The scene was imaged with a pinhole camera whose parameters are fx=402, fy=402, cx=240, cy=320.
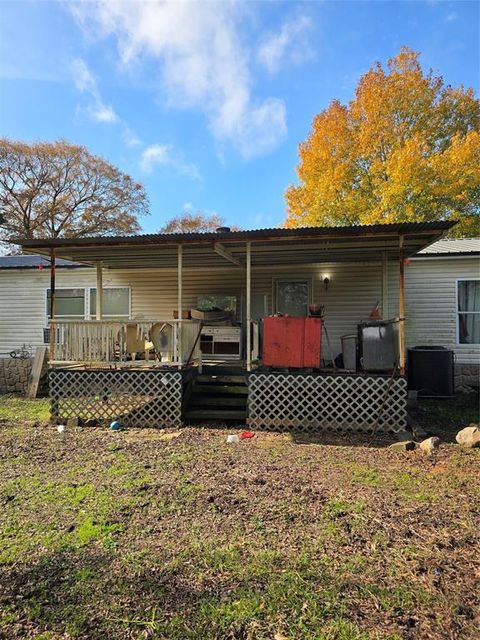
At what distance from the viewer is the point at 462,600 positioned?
2.21 meters

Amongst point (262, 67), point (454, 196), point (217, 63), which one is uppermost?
point (262, 67)

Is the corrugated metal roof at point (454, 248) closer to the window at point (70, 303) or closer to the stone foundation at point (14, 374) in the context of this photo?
the window at point (70, 303)

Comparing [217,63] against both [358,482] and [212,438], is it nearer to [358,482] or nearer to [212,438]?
[212,438]

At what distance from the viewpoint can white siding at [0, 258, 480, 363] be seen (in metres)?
9.31

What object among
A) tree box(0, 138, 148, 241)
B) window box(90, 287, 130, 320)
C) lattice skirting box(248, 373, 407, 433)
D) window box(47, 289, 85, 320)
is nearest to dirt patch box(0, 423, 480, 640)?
lattice skirting box(248, 373, 407, 433)

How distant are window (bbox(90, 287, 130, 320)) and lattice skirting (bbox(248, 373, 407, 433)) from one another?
214 inches

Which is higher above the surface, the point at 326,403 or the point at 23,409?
the point at 326,403

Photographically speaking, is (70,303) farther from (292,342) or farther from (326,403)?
(326,403)

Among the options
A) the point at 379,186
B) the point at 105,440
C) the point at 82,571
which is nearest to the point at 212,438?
the point at 105,440

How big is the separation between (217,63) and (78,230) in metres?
16.1

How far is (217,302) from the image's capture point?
1020cm

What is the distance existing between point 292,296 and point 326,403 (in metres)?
4.14

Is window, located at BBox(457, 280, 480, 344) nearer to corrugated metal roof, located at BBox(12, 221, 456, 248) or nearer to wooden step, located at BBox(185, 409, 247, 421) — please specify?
corrugated metal roof, located at BBox(12, 221, 456, 248)

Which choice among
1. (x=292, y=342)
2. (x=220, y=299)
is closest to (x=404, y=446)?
(x=292, y=342)
